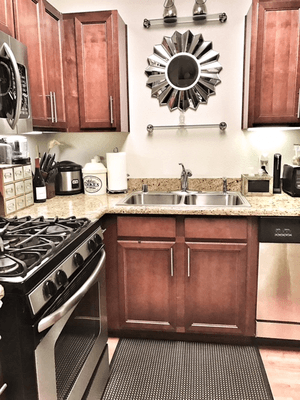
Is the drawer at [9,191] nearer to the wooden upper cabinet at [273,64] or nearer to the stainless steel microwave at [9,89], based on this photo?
the stainless steel microwave at [9,89]

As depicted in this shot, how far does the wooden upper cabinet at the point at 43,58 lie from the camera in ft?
6.23

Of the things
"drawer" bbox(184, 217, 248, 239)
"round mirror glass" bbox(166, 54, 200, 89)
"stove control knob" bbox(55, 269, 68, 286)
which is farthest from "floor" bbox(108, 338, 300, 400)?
"round mirror glass" bbox(166, 54, 200, 89)

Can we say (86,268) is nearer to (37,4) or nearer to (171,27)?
(37,4)

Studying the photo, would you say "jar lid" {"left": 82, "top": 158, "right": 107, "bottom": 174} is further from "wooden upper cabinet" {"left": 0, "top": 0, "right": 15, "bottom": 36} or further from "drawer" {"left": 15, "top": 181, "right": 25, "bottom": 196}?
"wooden upper cabinet" {"left": 0, "top": 0, "right": 15, "bottom": 36}

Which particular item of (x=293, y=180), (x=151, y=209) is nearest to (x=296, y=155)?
(x=293, y=180)

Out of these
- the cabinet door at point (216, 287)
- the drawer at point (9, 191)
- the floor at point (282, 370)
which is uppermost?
the drawer at point (9, 191)

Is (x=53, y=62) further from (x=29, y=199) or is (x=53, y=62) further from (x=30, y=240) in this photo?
(x=30, y=240)

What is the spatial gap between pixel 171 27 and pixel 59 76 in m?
0.91

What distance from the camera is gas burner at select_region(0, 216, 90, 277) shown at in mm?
1123

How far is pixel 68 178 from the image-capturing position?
8.50 feet

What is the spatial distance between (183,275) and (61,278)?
3.49 feet

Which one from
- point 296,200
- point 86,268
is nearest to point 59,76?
point 86,268

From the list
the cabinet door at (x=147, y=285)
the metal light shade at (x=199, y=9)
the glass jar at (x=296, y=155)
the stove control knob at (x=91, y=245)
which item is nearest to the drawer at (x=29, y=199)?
the cabinet door at (x=147, y=285)

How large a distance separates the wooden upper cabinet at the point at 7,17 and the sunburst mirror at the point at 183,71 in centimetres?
110
